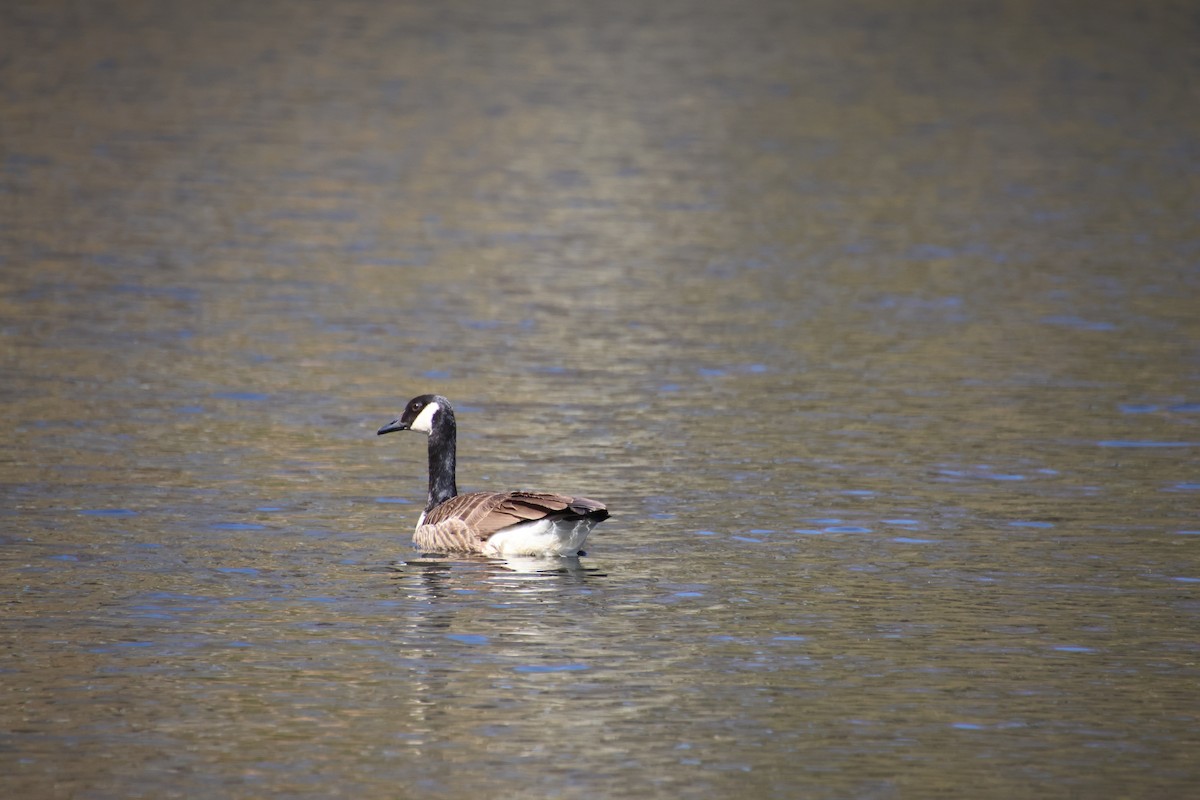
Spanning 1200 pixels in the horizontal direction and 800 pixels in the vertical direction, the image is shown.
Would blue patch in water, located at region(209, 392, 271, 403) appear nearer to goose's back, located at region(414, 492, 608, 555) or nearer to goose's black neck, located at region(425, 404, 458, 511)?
goose's black neck, located at region(425, 404, 458, 511)

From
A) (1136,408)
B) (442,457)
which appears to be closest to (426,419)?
(442,457)

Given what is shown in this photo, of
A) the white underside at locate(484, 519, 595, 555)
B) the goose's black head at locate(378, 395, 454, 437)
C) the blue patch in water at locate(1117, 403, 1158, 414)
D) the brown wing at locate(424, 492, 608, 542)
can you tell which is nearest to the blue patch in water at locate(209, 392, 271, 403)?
the goose's black head at locate(378, 395, 454, 437)

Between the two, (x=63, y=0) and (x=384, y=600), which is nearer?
(x=384, y=600)

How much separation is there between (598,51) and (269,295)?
154 feet

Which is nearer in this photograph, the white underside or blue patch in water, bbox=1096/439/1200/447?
the white underside

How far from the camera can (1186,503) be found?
65.4 feet

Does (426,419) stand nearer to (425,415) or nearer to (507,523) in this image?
(425,415)

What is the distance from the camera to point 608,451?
22.1m

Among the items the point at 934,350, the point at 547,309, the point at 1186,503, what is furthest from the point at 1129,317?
the point at 1186,503

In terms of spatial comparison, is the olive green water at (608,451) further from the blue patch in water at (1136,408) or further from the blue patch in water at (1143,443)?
the blue patch in water at (1143,443)

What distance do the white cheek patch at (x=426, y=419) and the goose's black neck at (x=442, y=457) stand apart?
0.26 feet

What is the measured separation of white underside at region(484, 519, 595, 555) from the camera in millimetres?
16844

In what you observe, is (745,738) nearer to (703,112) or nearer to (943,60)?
(703,112)

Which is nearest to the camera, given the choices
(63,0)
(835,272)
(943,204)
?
(835,272)
